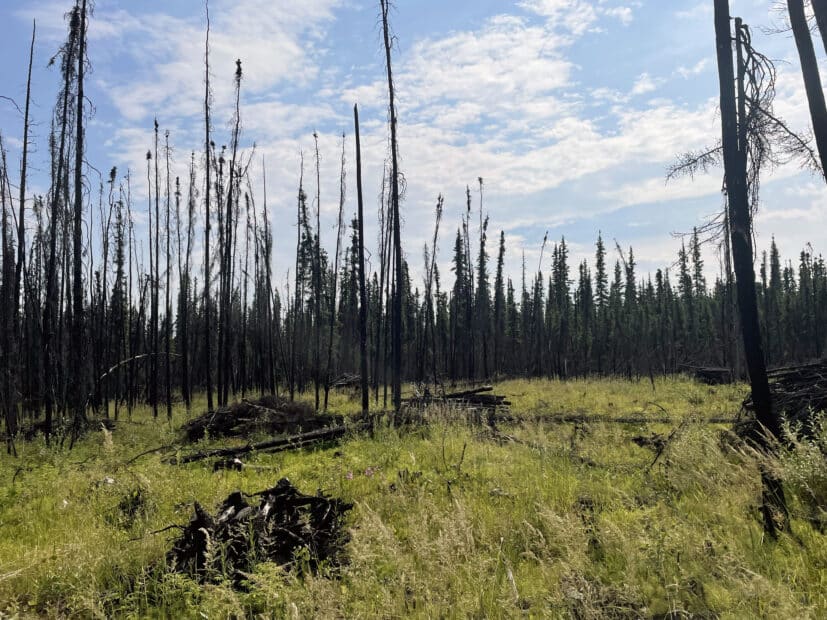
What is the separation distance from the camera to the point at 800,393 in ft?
22.5

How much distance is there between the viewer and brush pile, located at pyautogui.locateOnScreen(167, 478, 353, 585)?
3658 mm

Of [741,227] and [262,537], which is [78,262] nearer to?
[262,537]

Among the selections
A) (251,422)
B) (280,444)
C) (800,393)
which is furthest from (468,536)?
(251,422)

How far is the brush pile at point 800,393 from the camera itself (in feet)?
21.6

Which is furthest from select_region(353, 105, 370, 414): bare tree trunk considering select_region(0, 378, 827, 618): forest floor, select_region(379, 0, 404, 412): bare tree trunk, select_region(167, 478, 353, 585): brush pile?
select_region(167, 478, 353, 585): brush pile

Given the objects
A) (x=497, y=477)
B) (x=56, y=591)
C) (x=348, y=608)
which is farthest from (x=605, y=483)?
(x=56, y=591)

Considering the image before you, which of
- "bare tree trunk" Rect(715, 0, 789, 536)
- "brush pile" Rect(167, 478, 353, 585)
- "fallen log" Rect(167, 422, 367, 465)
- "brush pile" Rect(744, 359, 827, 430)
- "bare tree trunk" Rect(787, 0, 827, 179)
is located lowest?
"fallen log" Rect(167, 422, 367, 465)

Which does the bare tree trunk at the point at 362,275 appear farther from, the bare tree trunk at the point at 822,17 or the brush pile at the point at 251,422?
the bare tree trunk at the point at 822,17

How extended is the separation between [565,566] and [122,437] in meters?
12.3

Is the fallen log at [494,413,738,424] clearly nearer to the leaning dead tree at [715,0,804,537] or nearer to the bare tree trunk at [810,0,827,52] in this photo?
the leaning dead tree at [715,0,804,537]

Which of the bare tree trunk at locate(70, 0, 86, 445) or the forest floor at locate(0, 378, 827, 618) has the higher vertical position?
the bare tree trunk at locate(70, 0, 86, 445)

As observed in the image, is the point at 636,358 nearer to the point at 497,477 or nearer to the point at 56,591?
the point at 497,477

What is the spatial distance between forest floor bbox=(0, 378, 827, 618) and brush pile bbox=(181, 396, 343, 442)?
3038 mm

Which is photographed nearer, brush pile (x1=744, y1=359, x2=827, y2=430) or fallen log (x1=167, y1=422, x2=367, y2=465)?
brush pile (x1=744, y1=359, x2=827, y2=430)
